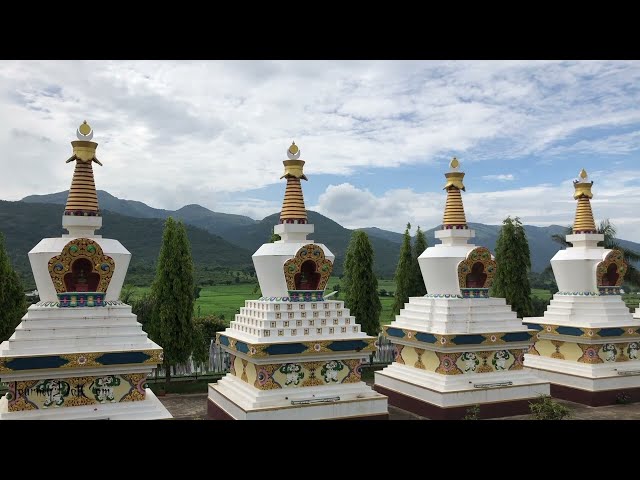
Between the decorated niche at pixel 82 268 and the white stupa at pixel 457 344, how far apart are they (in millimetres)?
7397

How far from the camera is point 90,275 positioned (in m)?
10.0

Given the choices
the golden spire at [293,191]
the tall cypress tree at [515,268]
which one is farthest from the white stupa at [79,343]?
the tall cypress tree at [515,268]

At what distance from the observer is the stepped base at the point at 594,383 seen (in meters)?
13.8

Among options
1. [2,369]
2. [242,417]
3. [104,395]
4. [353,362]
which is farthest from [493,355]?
[2,369]

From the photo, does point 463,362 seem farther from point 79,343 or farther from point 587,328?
point 79,343

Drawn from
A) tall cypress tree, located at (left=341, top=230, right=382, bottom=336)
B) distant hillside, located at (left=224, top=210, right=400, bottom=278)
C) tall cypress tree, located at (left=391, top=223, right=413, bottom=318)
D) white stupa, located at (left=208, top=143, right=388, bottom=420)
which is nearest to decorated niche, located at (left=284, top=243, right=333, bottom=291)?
white stupa, located at (left=208, top=143, right=388, bottom=420)

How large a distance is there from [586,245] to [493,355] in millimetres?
5349

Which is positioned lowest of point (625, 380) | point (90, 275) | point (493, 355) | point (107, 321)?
point (625, 380)

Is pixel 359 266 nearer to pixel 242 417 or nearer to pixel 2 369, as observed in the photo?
pixel 242 417

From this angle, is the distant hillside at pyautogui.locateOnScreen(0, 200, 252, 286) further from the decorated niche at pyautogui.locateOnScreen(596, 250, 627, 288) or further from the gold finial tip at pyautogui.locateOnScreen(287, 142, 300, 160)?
the decorated niche at pyautogui.locateOnScreen(596, 250, 627, 288)

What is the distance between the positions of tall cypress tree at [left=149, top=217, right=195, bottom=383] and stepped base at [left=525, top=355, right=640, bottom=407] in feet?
34.2

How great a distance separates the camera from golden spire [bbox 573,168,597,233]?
15.9m

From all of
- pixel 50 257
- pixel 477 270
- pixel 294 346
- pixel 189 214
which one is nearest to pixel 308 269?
pixel 294 346

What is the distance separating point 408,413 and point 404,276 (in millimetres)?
8827
